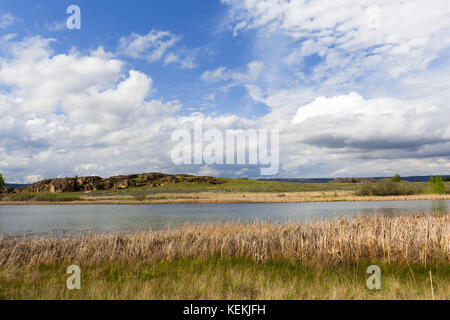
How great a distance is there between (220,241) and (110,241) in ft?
17.2

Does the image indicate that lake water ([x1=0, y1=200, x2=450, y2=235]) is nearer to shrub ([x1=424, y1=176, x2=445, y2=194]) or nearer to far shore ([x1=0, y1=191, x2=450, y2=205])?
far shore ([x1=0, y1=191, x2=450, y2=205])

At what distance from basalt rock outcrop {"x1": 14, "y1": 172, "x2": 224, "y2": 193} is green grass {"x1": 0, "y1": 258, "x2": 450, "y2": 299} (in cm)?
12287

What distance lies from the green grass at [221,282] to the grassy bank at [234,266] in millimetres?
31

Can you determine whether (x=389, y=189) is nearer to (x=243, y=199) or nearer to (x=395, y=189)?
(x=395, y=189)

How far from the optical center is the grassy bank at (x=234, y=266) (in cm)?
866

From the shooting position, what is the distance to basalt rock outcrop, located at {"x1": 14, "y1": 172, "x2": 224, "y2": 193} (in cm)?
12531

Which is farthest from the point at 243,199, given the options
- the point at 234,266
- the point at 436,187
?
the point at 234,266

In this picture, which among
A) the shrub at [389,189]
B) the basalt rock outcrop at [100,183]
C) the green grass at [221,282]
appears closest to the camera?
the green grass at [221,282]

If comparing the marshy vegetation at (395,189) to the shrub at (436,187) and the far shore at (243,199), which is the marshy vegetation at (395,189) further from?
the far shore at (243,199)

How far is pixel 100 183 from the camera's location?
13125cm

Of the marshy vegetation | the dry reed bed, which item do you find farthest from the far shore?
the dry reed bed

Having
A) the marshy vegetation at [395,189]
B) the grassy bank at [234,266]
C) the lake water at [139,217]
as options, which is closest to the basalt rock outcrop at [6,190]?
the lake water at [139,217]
